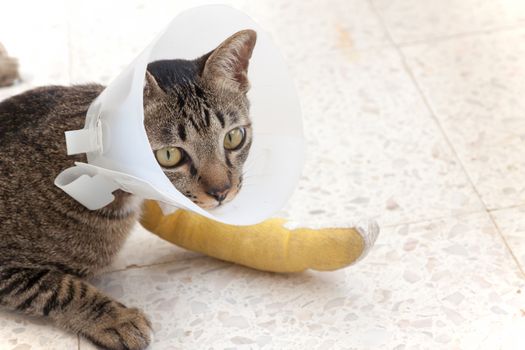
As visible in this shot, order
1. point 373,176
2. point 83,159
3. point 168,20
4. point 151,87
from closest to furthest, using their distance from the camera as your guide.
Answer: point 151,87 < point 83,159 < point 373,176 < point 168,20

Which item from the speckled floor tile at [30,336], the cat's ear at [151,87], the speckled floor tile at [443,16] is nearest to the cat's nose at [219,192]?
the cat's ear at [151,87]

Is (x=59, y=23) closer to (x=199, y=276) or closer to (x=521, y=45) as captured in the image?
(x=199, y=276)

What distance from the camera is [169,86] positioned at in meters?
1.34

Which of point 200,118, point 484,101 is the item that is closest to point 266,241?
point 200,118

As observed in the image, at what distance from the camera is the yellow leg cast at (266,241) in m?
1.50

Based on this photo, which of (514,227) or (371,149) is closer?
(514,227)

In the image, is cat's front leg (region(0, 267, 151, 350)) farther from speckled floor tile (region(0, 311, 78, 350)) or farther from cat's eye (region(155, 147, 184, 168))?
cat's eye (region(155, 147, 184, 168))

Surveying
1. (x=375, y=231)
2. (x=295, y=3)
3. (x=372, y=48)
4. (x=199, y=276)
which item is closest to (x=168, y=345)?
(x=199, y=276)

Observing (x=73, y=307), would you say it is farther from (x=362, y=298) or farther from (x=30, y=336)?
(x=362, y=298)

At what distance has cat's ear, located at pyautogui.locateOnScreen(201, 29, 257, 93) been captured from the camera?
1327 millimetres

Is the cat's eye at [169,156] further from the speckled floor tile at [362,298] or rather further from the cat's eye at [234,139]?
the speckled floor tile at [362,298]

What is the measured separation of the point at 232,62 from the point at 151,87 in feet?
0.55

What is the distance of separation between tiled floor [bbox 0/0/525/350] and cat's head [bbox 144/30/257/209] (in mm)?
313

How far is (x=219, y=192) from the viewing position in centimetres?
136
